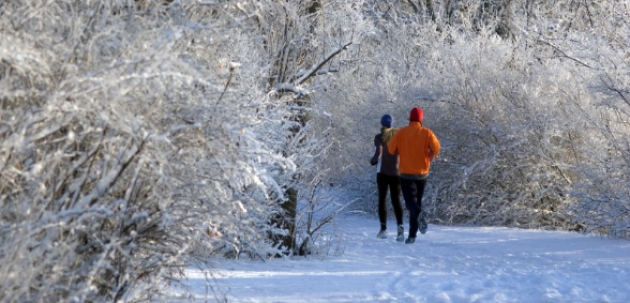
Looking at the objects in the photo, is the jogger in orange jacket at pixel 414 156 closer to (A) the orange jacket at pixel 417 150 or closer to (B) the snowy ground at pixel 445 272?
(A) the orange jacket at pixel 417 150

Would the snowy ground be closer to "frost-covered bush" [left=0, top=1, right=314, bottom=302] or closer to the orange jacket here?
the orange jacket

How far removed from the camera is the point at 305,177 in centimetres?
1133

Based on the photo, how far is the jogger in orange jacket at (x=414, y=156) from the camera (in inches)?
484

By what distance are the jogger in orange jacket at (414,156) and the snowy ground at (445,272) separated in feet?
1.87

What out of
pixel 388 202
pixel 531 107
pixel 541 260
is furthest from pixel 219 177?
pixel 388 202

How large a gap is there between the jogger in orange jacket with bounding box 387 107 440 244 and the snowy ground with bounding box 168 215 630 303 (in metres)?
0.57

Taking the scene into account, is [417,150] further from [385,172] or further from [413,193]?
[385,172]

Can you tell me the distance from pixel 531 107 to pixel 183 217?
10.5 m

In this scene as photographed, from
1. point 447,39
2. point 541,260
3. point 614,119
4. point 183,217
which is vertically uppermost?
point 447,39

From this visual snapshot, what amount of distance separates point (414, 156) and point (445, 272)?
94.6 inches

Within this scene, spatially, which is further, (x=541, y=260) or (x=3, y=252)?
(x=541, y=260)

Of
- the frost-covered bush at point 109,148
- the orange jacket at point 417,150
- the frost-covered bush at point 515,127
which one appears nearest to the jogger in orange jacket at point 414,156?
the orange jacket at point 417,150

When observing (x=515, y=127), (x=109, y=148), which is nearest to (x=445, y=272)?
(x=109, y=148)

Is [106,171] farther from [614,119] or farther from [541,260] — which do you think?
[614,119]
